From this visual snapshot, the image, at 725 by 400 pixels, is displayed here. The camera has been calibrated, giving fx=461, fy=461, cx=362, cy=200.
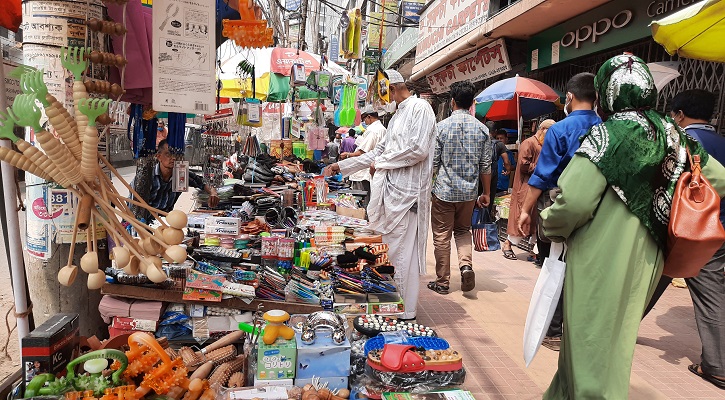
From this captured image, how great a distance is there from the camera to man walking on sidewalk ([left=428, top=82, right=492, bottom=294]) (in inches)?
202

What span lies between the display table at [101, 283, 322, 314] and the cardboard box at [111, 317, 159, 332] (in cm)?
14

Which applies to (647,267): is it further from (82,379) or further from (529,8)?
(529,8)

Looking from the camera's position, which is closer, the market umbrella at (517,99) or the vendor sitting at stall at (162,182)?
the vendor sitting at stall at (162,182)

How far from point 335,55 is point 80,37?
23623 mm

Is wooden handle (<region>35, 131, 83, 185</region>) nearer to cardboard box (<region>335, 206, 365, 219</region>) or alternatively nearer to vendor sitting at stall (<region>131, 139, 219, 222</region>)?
vendor sitting at stall (<region>131, 139, 219, 222</region>)

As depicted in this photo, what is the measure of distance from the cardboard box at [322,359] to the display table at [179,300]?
64cm

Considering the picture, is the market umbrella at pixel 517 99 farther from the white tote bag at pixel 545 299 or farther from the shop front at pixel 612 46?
the white tote bag at pixel 545 299

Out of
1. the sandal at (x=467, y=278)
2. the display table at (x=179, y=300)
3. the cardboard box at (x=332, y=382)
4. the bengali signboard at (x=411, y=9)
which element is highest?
the bengali signboard at (x=411, y=9)


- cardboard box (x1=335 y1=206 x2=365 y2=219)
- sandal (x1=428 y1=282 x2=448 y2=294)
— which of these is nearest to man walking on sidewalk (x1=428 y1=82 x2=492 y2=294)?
sandal (x1=428 y1=282 x2=448 y2=294)

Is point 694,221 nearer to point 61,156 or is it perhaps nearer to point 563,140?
point 563,140

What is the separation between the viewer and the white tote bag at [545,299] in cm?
246

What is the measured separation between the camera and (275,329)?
7.81 ft

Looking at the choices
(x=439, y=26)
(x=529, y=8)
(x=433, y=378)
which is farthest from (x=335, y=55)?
(x=433, y=378)

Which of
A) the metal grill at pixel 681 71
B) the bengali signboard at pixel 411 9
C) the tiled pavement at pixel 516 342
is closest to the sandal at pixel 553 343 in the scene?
the tiled pavement at pixel 516 342
